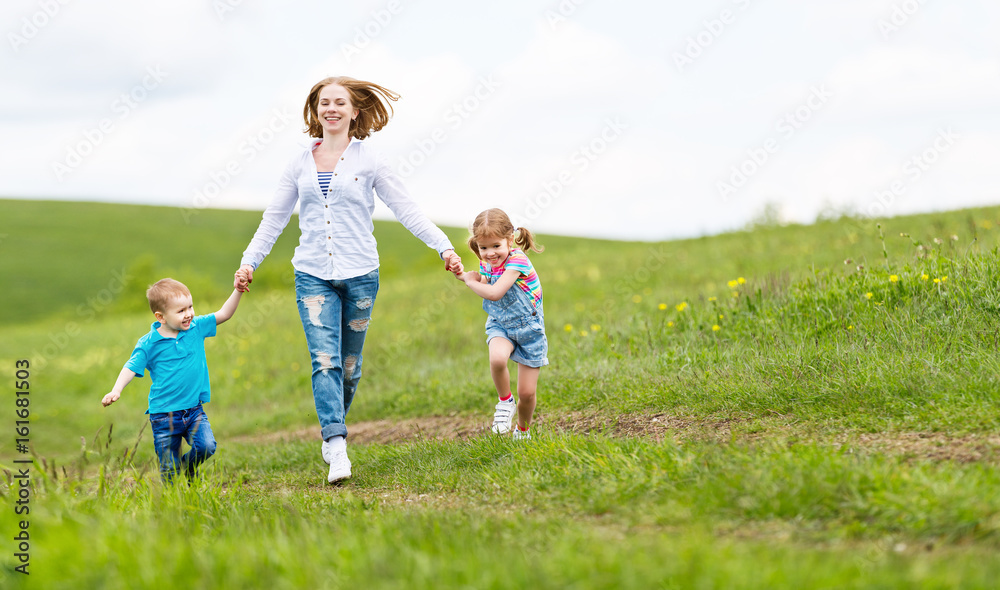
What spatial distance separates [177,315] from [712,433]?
11.4 feet

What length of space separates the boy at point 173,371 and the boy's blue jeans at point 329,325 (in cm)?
52

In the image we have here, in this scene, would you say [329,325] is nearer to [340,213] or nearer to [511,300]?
[340,213]

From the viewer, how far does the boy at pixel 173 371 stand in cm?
471

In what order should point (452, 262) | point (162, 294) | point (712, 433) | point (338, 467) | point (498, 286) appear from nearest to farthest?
point (712, 433), point (162, 294), point (338, 467), point (498, 286), point (452, 262)

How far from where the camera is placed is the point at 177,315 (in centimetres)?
472

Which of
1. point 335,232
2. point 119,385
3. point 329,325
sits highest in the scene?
point 335,232

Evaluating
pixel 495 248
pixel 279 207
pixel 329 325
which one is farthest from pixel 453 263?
pixel 279 207

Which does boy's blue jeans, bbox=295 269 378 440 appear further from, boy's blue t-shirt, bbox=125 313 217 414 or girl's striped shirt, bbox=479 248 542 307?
girl's striped shirt, bbox=479 248 542 307

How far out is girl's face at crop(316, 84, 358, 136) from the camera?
5.20m

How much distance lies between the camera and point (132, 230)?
5725 cm

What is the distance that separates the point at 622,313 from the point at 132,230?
185 ft

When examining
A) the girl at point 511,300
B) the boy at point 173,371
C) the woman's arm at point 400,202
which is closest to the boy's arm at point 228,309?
the boy at point 173,371

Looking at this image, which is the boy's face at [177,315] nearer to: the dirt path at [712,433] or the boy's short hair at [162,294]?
the boy's short hair at [162,294]

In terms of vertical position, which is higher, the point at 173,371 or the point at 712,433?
the point at 173,371
